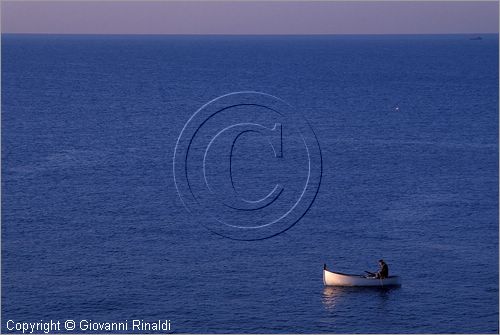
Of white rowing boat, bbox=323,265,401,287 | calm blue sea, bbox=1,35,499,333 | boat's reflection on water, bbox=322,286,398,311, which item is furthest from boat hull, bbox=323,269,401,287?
calm blue sea, bbox=1,35,499,333

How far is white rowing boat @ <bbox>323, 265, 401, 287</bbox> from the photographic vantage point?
92.1 metres

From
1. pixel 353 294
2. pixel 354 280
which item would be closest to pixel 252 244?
pixel 354 280

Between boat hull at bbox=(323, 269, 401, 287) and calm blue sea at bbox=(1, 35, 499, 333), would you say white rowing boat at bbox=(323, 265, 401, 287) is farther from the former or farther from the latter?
calm blue sea at bbox=(1, 35, 499, 333)

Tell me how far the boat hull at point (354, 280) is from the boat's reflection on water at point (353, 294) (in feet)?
1.26

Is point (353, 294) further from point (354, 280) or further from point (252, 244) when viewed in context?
point (252, 244)

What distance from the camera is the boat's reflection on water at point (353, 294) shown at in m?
89.6

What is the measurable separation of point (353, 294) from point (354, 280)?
1555mm

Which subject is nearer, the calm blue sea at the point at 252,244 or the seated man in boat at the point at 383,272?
the calm blue sea at the point at 252,244

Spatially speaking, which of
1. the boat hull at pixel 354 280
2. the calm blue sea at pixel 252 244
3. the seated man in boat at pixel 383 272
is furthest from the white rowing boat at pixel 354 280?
the calm blue sea at pixel 252 244

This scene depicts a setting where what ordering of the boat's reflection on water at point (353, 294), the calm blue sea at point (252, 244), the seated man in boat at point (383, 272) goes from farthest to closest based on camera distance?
the seated man in boat at point (383, 272)
the boat's reflection on water at point (353, 294)
the calm blue sea at point (252, 244)

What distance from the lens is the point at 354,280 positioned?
92562 millimetres

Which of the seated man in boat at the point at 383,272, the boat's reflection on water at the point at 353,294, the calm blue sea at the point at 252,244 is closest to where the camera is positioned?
the calm blue sea at the point at 252,244

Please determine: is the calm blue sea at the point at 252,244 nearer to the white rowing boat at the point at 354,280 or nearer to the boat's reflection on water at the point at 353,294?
the boat's reflection on water at the point at 353,294

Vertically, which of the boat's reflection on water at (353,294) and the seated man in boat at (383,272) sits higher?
the seated man in boat at (383,272)
